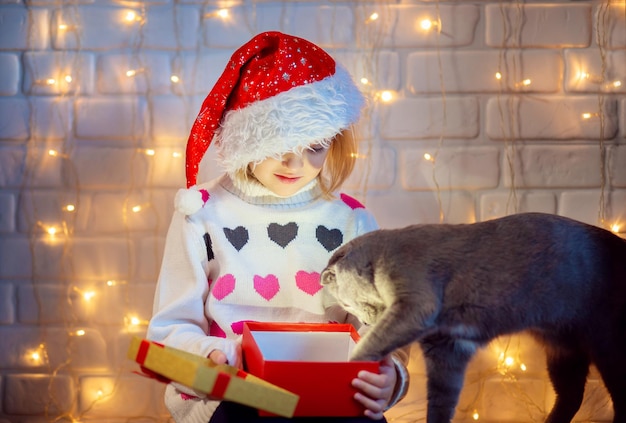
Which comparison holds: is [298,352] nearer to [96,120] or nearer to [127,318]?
[127,318]

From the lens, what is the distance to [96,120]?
1470mm

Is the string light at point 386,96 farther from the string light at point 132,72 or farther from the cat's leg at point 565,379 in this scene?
the cat's leg at point 565,379

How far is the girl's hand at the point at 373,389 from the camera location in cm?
77

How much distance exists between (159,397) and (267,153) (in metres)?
0.74

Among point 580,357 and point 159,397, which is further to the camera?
point 159,397

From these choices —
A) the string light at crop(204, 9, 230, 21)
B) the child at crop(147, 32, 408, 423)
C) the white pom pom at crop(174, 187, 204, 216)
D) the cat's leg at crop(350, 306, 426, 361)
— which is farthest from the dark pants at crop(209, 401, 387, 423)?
the string light at crop(204, 9, 230, 21)

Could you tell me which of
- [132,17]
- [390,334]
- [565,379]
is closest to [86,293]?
[132,17]

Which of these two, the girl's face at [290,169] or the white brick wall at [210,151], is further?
the white brick wall at [210,151]

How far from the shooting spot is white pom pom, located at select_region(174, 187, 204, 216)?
3.76ft

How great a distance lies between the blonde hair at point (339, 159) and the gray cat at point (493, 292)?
1.54ft

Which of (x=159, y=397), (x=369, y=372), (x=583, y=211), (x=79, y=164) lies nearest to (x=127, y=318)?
(x=159, y=397)

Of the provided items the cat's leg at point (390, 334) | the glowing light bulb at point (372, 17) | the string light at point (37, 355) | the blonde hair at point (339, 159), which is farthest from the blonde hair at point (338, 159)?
the string light at point (37, 355)

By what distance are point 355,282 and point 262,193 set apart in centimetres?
45

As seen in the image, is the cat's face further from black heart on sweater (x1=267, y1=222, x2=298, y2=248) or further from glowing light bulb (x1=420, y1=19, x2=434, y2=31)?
glowing light bulb (x1=420, y1=19, x2=434, y2=31)
